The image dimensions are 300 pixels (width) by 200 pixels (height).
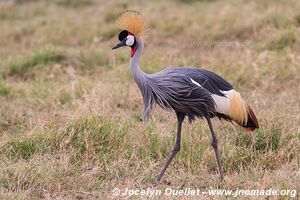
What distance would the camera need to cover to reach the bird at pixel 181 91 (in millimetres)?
4402

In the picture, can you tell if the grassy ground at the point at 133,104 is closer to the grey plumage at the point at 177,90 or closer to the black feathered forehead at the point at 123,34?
the grey plumage at the point at 177,90

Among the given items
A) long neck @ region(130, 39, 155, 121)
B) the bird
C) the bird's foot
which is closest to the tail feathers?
the bird

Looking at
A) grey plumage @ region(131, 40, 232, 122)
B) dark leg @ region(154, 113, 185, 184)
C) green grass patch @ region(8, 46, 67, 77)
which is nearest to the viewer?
grey plumage @ region(131, 40, 232, 122)

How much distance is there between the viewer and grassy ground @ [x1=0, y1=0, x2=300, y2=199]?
14.8ft

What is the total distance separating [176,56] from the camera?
7969 mm

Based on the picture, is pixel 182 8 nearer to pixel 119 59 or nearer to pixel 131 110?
pixel 119 59

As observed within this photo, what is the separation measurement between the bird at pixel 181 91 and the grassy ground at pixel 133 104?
312 millimetres

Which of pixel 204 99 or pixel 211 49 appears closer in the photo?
pixel 204 99

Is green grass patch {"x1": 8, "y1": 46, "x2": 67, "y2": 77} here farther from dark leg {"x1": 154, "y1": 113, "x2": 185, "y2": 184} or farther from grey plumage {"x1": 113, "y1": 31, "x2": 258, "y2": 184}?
dark leg {"x1": 154, "y1": 113, "x2": 185, "y2": 184}

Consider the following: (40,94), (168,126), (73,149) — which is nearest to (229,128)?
(168,126)

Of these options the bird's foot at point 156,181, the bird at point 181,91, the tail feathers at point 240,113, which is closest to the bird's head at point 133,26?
the bird at point 181,91

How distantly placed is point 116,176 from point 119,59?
3.75 meters

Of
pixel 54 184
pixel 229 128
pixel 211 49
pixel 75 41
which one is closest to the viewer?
pixel 54 184

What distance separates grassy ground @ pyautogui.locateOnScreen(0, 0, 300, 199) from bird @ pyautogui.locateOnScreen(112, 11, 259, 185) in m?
0.31
